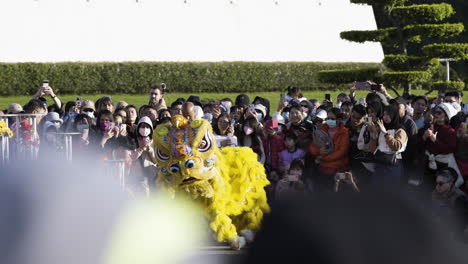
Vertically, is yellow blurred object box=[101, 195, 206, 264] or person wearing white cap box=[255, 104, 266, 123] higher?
person wearing white cap box=[255, 104, 266, 123]

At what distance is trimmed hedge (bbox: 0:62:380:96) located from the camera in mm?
26641

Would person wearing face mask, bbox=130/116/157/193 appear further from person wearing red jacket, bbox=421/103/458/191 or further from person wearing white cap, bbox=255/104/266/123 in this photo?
person wearing red jacket, bbox=421/103/458/191

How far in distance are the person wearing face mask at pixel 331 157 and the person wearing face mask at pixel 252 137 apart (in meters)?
0.67

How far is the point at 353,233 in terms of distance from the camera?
1065cm

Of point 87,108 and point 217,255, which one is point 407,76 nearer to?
point 87,108

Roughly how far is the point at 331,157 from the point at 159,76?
1694cm

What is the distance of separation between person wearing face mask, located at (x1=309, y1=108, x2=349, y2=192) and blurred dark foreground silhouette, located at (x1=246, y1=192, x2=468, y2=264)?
7.1 inches

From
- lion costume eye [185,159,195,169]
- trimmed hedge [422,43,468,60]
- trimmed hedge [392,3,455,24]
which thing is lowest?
lion costume eye [185,159,195,169]

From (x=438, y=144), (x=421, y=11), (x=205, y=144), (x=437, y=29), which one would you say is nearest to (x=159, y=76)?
(x=421, y=11)

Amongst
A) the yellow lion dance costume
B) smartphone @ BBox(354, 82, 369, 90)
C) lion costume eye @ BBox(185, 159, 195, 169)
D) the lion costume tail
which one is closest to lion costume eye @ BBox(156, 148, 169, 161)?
the yellow lion dance costume

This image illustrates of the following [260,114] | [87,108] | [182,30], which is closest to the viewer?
[260,114]

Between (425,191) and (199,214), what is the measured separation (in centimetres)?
334

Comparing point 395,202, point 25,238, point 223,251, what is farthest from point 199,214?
point 395,202

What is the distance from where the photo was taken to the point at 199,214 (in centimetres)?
956
